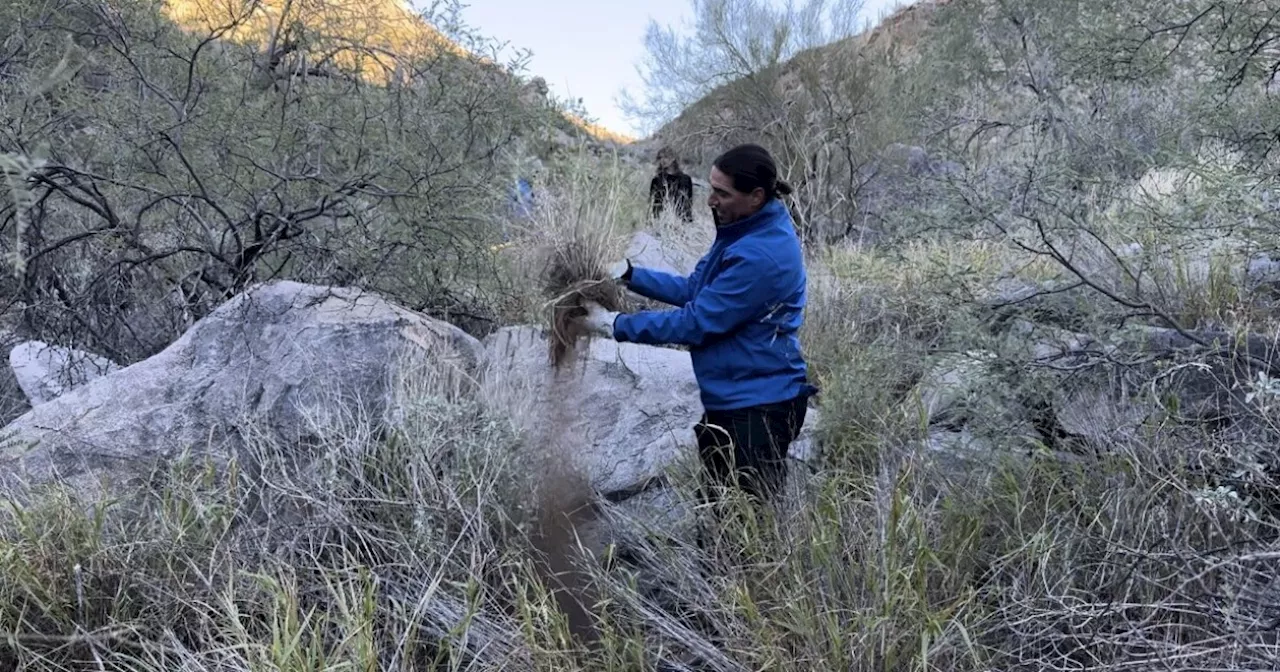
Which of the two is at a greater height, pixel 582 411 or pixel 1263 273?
pixel 582 411

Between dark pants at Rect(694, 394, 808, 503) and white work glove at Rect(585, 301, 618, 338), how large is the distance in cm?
50

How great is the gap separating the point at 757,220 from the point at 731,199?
0.11 metres

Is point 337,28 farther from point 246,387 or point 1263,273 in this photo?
point 1263,273

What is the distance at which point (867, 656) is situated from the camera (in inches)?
96.8

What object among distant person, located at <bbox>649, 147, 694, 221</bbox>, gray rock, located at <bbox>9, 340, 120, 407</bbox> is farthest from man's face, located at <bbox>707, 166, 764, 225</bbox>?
distant person, located at <bbox>649, 147, 694, 221</bbox>

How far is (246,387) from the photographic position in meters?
4.11

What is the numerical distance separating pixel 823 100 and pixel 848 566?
10823 mm

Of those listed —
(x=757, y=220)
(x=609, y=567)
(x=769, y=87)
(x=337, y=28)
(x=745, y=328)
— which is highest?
(x=337, y=28)

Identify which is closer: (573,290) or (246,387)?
(573,290)

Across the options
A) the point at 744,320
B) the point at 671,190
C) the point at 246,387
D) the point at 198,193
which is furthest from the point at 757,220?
the point at 671,190

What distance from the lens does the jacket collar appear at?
3240mm

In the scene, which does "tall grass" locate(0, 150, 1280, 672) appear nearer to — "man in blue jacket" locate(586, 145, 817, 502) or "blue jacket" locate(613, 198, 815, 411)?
"man in blue jacket" locate(586, 145, 817, 502)

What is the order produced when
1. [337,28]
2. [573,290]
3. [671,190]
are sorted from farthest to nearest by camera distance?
[671,190]
[337,28]
[573,290]

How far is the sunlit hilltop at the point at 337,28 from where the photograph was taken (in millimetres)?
6234
